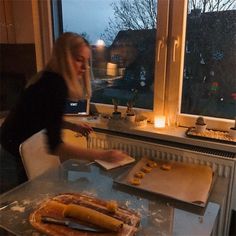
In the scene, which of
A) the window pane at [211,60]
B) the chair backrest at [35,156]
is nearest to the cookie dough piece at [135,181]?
the chair backrest at [35,156]

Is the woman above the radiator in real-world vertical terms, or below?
above

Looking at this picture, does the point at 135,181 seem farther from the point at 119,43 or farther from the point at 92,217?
the point at 119,43

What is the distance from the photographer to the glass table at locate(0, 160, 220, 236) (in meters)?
0.90

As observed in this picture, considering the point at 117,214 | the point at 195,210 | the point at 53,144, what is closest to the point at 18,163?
the point at 53,144

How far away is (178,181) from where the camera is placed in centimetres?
120

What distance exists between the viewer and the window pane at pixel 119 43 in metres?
1.78

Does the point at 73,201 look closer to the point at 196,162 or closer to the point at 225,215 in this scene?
the point at 196,162

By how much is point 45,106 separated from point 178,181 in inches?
26.0

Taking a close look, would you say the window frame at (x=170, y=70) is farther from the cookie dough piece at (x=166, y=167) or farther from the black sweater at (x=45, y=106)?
the black sweater at (x=45, y=106)

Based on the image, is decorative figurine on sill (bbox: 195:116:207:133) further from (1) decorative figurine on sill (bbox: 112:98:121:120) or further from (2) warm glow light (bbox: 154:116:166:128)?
(1) decorative figurine on sill (bbox: 112:98:121:120)

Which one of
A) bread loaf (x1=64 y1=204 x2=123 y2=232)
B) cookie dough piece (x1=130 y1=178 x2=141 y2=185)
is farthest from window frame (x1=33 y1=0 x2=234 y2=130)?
bread loaf (x1=64 y1=204 x2=123 y2=232)

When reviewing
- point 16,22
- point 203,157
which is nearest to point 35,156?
point 203,157

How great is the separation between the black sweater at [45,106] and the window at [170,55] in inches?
30.4

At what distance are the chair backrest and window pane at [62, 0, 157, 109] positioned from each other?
734mm
